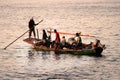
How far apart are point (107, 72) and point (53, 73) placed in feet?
14.1

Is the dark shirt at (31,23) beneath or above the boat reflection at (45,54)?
above

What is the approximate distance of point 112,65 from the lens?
1404 inches

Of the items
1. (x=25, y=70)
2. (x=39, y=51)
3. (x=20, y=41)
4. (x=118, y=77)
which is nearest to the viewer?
(x=118, y=77)

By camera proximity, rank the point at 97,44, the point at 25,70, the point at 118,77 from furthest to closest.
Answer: the point at 97,44 < the point at 25,70 < the point at 118,77

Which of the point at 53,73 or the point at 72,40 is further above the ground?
the point at 72,40

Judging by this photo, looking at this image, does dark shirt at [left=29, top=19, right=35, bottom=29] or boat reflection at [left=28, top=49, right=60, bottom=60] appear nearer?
boat reflection at [left=28, top=49, right=60, bottom=60]

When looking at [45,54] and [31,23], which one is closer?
[45,54]

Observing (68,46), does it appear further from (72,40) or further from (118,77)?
(118,77)

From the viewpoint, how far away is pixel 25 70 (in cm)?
3391

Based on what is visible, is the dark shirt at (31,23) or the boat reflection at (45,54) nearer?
the boat reflection at (45,54)

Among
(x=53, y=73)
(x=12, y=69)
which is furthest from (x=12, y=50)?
(x=53, y=73)

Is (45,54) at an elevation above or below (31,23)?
below

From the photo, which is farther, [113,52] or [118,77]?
[113,52]

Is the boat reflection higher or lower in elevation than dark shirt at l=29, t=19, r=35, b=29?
lower
